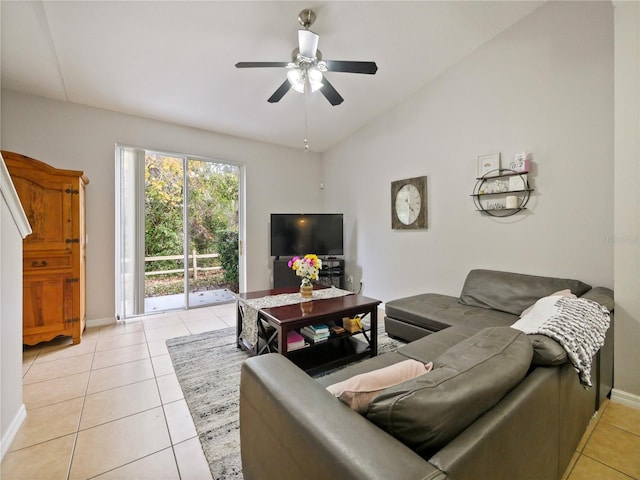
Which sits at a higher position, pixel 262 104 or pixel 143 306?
pixel 262 104

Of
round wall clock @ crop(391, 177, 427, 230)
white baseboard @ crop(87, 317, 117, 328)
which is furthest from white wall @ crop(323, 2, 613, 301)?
white baseboard @ crop(87, 317, 117, 328)

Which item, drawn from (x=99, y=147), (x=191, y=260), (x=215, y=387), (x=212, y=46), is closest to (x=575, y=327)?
(x=215, y=387)

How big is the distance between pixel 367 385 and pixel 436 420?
0.24m

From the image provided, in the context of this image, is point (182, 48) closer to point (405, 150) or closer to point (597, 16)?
point (405, 150)

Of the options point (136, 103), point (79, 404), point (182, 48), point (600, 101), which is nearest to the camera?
point (79, 404)

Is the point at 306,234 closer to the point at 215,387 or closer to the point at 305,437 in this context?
the point at 215,387

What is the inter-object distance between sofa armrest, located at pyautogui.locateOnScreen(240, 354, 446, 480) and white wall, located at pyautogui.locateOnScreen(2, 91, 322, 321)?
3451 mm

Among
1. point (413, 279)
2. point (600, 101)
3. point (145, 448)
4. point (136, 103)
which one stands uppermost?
point (136, 103)

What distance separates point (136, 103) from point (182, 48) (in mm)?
1257

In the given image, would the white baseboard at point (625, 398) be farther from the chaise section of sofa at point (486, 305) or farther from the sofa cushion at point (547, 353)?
the sofa cushion at point (547, 353)

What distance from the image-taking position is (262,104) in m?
3.70

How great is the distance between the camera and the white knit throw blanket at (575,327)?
1.19m

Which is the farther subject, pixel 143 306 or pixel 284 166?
pixel 284 166

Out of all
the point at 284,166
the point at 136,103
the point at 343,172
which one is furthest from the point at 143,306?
the point at 343,172
